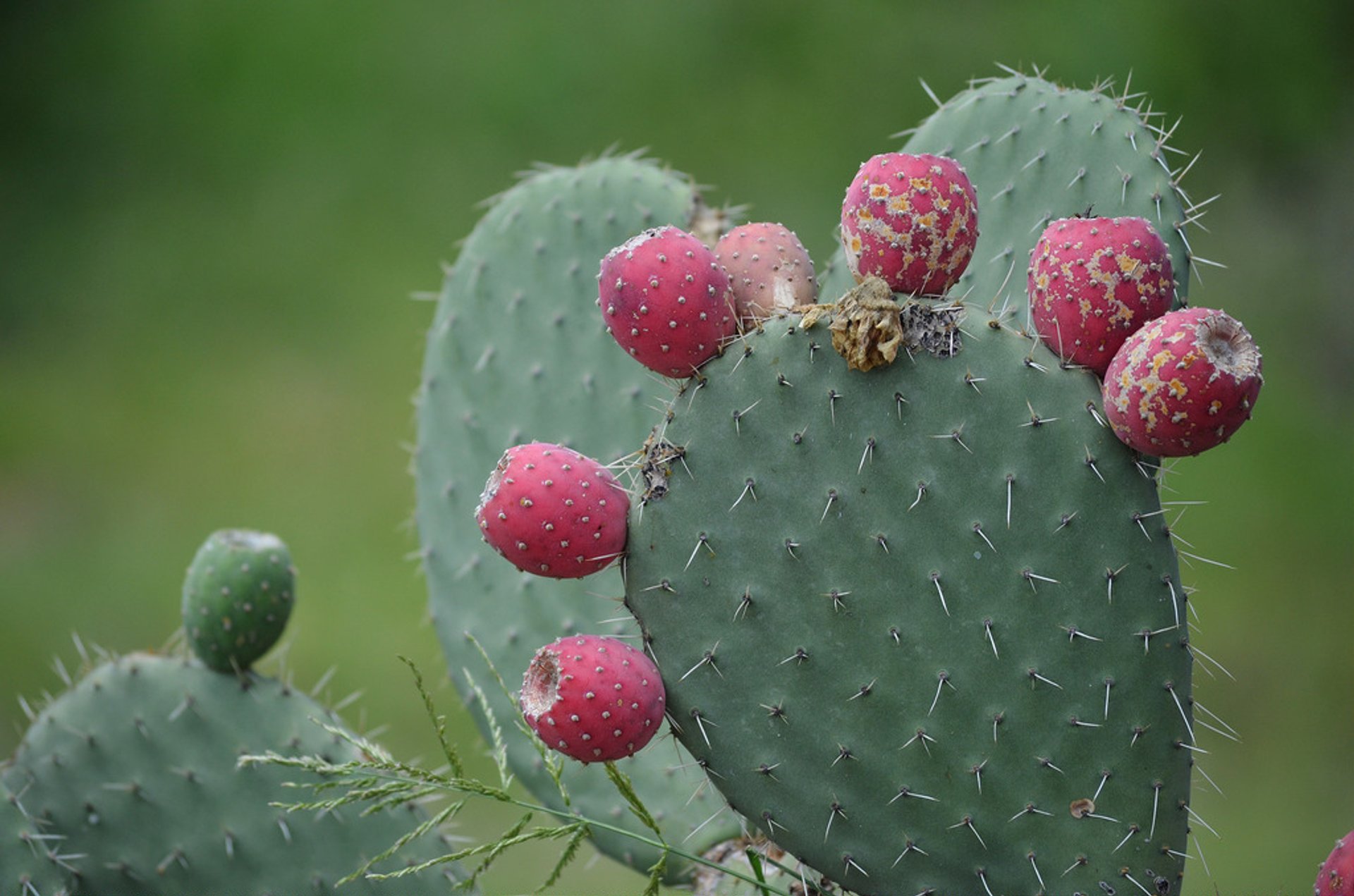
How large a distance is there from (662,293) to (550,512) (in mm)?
160

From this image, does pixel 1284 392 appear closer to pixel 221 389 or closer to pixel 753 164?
pixel 753 164

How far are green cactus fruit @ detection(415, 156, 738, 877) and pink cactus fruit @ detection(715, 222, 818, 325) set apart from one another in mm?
396

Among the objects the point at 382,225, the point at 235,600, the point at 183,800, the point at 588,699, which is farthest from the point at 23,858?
the point at 382,225

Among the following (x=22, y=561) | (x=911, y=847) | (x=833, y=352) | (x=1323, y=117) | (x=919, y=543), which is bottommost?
(x=22, y=561)

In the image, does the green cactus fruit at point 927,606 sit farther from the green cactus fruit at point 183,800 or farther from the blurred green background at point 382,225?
the blurred green background at point 382,225

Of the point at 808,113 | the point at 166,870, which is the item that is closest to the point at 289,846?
the point at 166,870

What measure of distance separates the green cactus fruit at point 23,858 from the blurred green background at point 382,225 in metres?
2.56

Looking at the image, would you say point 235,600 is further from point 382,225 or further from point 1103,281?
point 382,225

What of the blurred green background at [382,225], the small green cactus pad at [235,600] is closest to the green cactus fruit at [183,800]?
the small green cactus pad at [235,600]

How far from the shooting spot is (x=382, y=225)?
4.68 m

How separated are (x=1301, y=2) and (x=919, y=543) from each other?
447 cm

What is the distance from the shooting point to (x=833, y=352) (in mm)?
842

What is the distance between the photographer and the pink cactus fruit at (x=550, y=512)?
2.61ft

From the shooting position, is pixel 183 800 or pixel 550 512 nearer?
pixel 550 512
